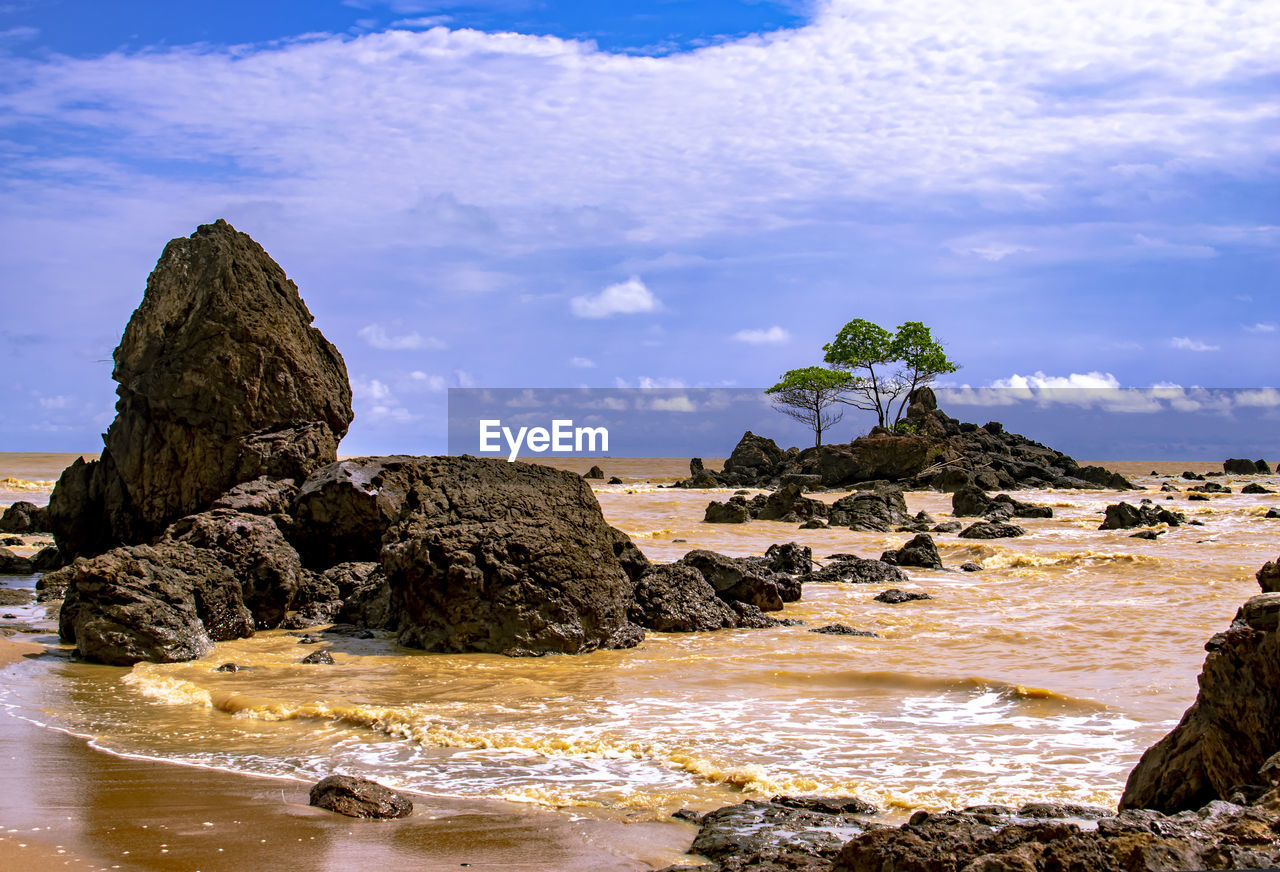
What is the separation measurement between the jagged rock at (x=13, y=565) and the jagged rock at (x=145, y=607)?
6.24m

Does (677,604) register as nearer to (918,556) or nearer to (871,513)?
(918,556)

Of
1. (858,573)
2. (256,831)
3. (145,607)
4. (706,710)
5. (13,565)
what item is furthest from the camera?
(13,565)

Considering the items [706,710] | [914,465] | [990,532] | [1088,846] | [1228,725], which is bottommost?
[706,710]

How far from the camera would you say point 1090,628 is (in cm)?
1056

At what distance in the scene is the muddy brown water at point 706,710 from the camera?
543 cm

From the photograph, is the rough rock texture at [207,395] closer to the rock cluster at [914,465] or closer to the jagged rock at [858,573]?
the jagged rock at [858,573]

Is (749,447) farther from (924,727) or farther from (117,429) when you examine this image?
(924,727)

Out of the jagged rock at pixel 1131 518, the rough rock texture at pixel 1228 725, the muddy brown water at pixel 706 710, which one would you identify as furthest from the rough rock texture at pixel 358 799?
the jagged rock at pixel 1131 518

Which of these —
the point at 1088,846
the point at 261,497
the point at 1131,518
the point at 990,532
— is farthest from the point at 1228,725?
the point at 1131,518

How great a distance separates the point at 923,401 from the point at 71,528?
44.8 m

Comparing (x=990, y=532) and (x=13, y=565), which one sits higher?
(x=990, y=532)

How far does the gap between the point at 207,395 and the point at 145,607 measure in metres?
4.19

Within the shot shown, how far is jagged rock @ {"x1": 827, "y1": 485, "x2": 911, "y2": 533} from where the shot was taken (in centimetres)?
2212

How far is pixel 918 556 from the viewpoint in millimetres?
15727
